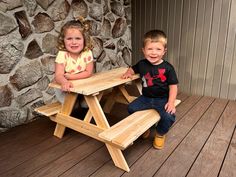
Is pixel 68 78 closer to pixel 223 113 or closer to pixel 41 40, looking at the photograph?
pixel 41 40

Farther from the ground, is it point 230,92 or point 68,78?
point 68,78

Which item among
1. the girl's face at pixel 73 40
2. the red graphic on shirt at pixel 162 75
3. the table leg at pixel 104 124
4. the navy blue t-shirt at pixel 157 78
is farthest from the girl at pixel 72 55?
the red graphic on shirt at pixel 162 75

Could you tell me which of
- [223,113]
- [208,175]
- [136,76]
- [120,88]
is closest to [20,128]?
[120,88]

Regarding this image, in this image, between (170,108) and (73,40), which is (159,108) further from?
(73,40)

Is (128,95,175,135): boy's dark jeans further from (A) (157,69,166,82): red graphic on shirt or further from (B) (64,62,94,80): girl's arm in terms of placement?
(B) (64,62,94,80): girl's arm

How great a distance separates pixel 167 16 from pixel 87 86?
2.07m

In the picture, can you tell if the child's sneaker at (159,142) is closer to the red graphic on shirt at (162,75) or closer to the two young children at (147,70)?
the two young children at (147,70)

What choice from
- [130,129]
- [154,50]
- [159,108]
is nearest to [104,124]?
[130,129]

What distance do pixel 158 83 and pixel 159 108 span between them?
223 millimetres

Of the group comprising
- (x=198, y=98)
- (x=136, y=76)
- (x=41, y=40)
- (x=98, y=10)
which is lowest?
(x=198, y=98)

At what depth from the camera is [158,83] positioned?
6.76ft

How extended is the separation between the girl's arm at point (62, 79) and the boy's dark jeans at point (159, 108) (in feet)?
2.01

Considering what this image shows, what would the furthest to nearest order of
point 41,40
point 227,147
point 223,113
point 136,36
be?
point 136,36 < point 223,113 < point 41,40 < point 227,147

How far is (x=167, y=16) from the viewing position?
339 centimetres
